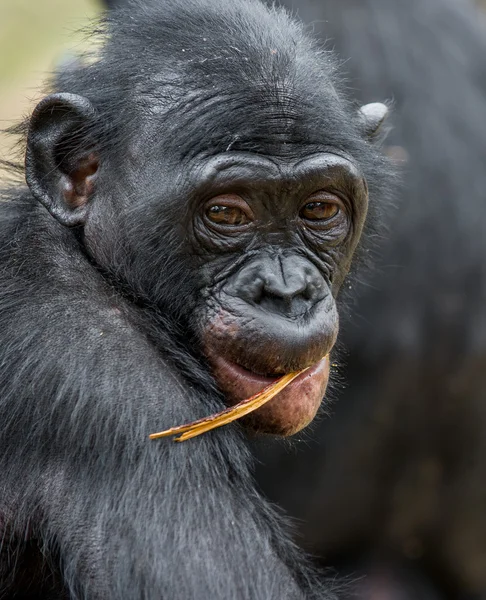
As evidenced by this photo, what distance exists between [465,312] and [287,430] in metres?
3.88

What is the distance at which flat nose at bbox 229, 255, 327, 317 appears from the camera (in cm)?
385

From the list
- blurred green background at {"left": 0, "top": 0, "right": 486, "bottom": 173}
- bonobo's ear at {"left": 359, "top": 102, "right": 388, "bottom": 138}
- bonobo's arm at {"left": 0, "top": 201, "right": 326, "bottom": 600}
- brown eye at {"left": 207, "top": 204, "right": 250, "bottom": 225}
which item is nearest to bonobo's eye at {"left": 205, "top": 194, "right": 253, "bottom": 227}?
brown eye at {"left": 207, "top": 204, "right": 250, "bottom": 225}

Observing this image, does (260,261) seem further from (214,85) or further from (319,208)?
(214,85)

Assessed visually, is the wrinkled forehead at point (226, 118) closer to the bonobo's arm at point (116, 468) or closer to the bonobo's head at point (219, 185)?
the bonobo's head at point (219, 185)

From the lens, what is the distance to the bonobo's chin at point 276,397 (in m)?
3.88

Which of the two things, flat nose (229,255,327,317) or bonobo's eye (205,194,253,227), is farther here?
bonobo's eye (205,194,253,227)

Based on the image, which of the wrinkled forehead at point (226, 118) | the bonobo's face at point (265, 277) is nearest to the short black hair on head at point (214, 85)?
the wrinkled forehead at point (226, 118)

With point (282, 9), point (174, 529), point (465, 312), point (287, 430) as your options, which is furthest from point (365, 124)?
point (465, 312)

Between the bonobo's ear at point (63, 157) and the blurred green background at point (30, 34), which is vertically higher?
the bonobo's ear at point (63, 157)

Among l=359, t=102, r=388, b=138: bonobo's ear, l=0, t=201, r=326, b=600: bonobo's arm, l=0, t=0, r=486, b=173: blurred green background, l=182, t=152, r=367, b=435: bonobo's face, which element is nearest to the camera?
l=0, t=201, r=326, b=600: bonobo's arm

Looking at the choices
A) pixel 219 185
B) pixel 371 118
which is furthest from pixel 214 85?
pixel 371 118

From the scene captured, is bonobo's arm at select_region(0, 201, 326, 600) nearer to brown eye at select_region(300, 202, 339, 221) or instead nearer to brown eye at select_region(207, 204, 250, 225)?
brown eye at select_region(207, 204, 250, 225)

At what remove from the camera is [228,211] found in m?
3.99

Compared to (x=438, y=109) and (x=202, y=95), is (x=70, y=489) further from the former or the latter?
(x=438, y=109)
